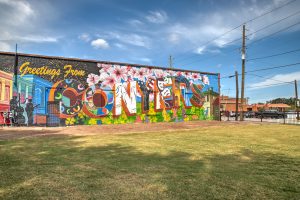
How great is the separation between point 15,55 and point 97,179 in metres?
17.1

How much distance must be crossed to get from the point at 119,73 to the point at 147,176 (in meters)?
18.0

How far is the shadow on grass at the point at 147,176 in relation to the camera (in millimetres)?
4043

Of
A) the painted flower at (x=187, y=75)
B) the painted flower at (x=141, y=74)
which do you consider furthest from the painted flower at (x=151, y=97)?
the painted flower at (x=187, y=75)

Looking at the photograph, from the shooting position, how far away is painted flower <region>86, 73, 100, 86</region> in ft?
68.8

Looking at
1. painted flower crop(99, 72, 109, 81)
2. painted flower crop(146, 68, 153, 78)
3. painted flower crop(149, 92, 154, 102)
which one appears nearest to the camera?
painted flower crop(99, 72, 109, 81)

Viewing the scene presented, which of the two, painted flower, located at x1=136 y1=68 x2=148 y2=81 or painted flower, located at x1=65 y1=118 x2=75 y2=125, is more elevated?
painted flower, located at x1=136 y1=68 x2=148 y2=81

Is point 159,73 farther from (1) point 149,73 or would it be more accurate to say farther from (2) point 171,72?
(2) point 171,72

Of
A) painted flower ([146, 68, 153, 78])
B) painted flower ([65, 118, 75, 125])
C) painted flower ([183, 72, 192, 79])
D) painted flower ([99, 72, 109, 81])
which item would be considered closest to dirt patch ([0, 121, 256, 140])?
painted flower ([65, 118, 75, 125])

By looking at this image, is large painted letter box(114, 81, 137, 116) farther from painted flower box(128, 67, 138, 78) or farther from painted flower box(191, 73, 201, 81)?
painted flower box(191, 73, 201, 81)

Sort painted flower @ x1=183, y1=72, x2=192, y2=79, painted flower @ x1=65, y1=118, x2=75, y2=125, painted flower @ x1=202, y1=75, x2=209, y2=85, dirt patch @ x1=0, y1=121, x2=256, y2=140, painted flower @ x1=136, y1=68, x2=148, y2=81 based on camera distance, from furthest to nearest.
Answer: painted flower @ x1=202, y1=75, x2=209, y2=85
painted flower @ x1=183, y1=72, x2=192, y2=79
painted flower @ x1=136, y1=68, x2=148, y2=81
painted flower @ x1=65, y1=118, x2=75, y2=125
dirt patch @ x1=0, y1=121, x2=256, y2=140

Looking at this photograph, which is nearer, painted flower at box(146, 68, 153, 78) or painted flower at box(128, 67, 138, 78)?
painted flower at box(128, 67, 138, 78)

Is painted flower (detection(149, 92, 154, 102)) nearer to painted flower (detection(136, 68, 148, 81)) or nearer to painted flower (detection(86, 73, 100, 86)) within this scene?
painted flower (detection(136, 68, 148, 81))

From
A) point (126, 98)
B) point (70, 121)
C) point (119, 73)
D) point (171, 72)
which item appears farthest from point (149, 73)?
point (70, 121)

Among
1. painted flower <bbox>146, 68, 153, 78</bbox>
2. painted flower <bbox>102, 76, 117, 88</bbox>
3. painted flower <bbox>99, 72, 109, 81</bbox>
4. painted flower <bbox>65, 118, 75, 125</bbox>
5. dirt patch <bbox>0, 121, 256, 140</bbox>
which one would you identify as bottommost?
dirt patch <bbox>0, 121, 256, 140</bbox>
